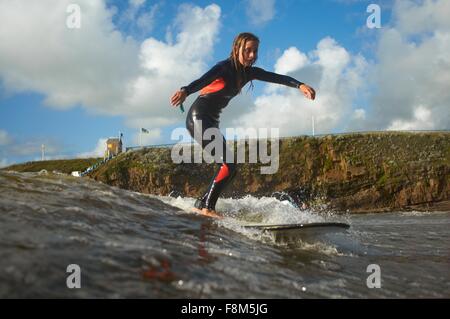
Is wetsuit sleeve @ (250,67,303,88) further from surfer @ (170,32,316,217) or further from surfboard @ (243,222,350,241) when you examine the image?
surfboard @ (243,222,350,241)

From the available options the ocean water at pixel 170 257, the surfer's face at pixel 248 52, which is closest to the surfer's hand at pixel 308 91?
the surfer's face at pixel 248 52

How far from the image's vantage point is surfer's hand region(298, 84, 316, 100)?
5760 mm

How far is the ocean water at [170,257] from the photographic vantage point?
6.97 feet

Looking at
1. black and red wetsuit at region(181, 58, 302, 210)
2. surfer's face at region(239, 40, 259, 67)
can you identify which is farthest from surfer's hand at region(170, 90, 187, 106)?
surfer's face at region(239, 40, 259, 67)

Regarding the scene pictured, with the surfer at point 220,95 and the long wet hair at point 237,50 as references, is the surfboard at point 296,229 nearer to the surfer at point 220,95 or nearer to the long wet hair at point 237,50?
the surfer at point 220,95

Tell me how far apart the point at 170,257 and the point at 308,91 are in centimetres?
390

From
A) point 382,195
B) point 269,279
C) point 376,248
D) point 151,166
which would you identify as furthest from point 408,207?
point 269,279

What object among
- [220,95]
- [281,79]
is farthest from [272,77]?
[220,95]

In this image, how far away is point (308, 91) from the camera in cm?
581

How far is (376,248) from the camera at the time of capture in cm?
492

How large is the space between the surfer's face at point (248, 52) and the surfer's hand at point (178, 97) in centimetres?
114

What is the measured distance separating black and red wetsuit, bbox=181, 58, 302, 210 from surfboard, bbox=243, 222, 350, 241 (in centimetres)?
115

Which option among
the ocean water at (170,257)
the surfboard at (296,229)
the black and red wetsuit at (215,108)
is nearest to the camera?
the ocean water at (170,257)
